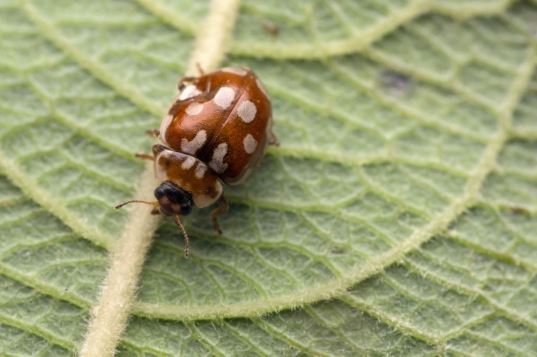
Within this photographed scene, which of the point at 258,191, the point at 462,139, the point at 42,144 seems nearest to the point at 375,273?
the point at 258,191

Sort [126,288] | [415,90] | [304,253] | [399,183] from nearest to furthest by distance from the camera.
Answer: [126,288] < [304,253] < [399,183] < [415,90]

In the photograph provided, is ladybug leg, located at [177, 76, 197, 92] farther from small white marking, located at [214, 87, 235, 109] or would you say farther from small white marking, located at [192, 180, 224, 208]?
small white marking, located at [192, 180, 224, 208]

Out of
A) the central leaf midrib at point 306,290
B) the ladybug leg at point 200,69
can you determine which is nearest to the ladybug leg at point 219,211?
the central leaf midrib at point 306,290

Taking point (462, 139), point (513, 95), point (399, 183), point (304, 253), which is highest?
point (513, 95)

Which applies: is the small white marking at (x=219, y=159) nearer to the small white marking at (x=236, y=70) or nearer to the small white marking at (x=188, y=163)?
the small white marking at (x=188, y=163)

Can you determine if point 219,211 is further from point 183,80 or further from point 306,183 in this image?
point 183,80

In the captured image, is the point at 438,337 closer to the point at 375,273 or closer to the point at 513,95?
the point at 375,273

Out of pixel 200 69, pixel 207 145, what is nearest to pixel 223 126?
pixel 207 145

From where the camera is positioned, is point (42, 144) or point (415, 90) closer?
point (42, 144)
